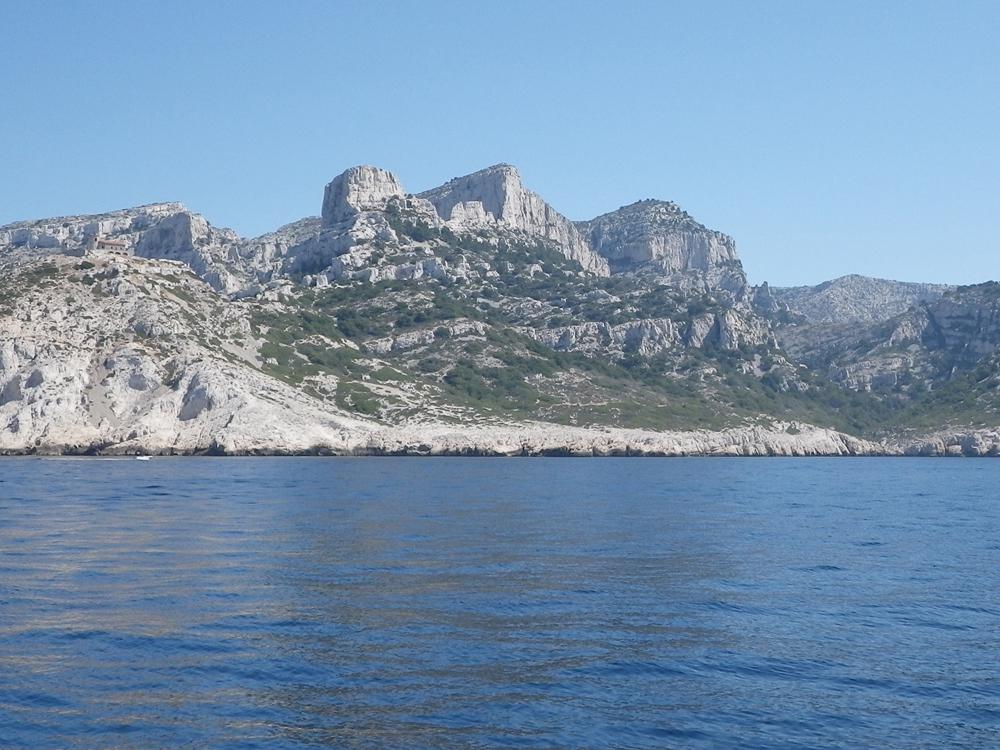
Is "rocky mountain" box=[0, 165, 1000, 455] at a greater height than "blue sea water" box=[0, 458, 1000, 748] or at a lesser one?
greater

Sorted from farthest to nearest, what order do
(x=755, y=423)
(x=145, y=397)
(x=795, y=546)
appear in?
1. (x=755, y=423)
2. (x=145, y=397)
3. (x=795, y=546)

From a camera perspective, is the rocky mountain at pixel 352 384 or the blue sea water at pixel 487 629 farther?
the rocky mountain at pixel 352 384

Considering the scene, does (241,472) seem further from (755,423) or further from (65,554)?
(755,423)

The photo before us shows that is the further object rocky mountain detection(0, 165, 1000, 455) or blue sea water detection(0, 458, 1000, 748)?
rocky mountain detection(0, 165, 1000, 455)

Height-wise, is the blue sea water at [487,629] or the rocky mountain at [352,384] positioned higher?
the rocky mountain at [352,384]

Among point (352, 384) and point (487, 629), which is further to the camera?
point (352, 384)

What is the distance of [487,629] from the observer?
25.7 m

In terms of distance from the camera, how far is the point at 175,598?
1136 inches

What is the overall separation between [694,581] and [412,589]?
9.06 m

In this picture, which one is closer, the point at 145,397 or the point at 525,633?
the point at 525,633

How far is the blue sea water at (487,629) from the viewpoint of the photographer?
18.9m

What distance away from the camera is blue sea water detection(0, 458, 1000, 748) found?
18859 millimetres

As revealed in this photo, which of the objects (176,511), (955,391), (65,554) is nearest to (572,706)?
(65,554)

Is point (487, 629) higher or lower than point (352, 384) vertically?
lower
